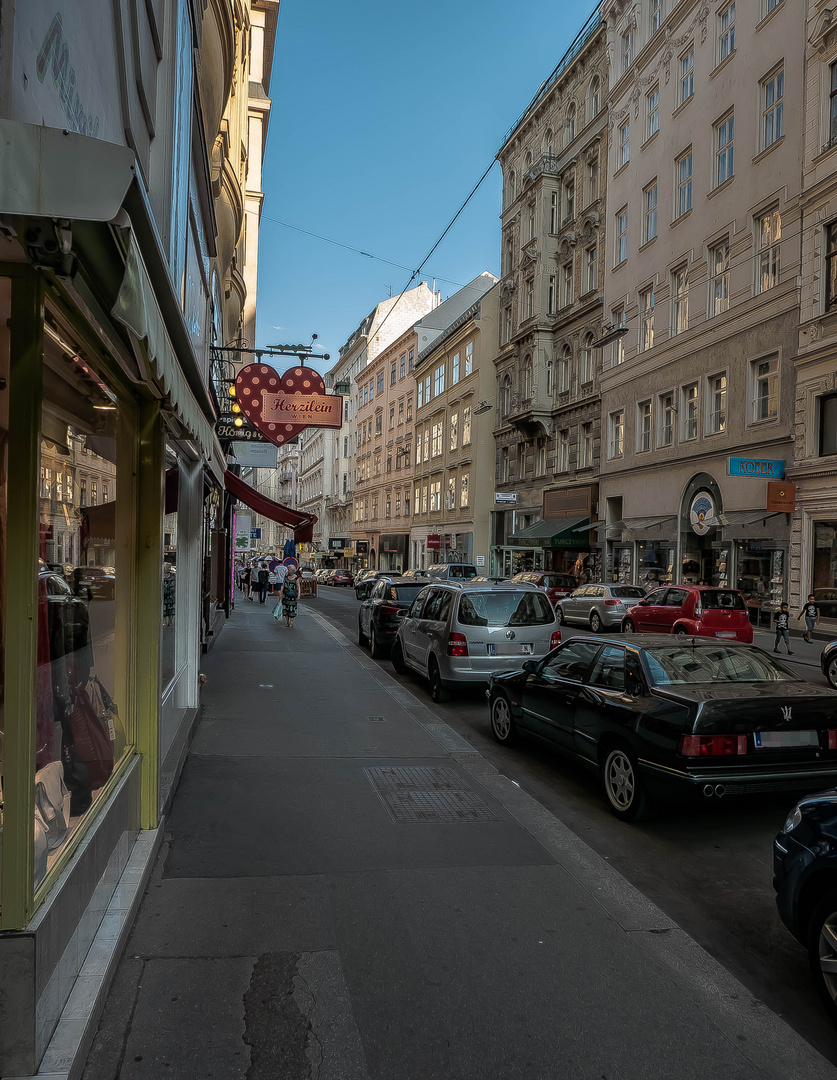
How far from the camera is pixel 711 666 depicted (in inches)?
252

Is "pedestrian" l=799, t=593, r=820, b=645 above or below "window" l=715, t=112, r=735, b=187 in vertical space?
below

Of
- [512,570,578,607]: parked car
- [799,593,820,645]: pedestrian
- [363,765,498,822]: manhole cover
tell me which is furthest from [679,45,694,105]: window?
[363,765,498,822]: manhole cover

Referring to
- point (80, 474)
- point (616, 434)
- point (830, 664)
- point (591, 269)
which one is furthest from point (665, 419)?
point (80, 474)

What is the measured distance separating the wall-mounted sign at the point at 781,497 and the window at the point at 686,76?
16182mm

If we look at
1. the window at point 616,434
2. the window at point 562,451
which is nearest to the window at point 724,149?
the window at point 616,434

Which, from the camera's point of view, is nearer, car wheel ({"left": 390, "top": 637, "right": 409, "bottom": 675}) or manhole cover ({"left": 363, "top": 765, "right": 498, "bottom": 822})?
manhole cover ({"left": 363, "top": 765, "right": 498, "bottom": 822})

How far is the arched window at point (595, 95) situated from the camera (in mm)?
36812

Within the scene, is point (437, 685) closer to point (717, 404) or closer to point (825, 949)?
point (825, 949)

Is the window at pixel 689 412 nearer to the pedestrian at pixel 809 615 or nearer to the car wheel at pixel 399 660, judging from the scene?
the pedestrian at pixel 809 615

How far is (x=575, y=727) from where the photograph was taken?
688 centimetres

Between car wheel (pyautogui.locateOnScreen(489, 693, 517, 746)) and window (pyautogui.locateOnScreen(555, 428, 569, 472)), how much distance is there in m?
30.4

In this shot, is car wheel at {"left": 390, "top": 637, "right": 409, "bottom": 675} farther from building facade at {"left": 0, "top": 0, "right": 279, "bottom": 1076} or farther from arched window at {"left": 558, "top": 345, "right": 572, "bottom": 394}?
arched window at {"left": 558, "top": 345, "right": 572, "bottom": 394}

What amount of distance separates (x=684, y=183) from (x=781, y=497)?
14.0m

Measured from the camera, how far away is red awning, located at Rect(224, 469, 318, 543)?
1187cm
